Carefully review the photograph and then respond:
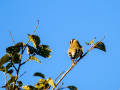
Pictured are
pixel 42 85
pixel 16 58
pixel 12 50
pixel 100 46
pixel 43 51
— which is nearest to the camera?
pixel 42 85

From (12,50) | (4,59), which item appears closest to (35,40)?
(12,50)

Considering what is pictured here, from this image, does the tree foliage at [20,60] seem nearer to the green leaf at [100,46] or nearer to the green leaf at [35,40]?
the green leaf at [35,40]

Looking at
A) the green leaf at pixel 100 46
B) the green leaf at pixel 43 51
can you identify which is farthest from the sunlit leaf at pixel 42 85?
the green leaf at pixel 100 46

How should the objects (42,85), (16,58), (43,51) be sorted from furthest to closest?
(43,51), (16,58), (42,85)

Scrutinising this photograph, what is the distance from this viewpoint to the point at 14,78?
204cm

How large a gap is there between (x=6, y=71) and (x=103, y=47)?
1.89 meters

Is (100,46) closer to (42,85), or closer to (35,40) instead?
(35,40)

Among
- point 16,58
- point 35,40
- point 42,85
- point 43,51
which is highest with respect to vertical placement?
point 35,40

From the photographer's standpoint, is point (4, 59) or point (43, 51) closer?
point (4, 59)

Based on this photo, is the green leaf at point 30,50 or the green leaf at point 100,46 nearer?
the green leaf at point 30,50

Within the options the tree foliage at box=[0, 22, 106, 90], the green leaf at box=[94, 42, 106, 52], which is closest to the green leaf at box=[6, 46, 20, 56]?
the tree foliage at box=[0, 22, 106, 90]

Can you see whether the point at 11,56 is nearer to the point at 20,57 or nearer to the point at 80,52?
the point at 20,57

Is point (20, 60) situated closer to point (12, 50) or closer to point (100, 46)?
point (12, 50)

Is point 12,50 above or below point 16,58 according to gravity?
above
